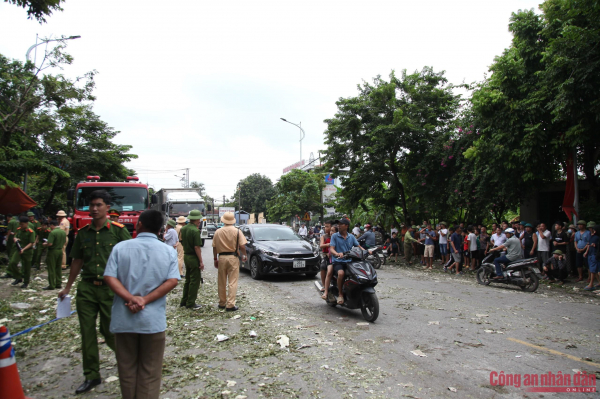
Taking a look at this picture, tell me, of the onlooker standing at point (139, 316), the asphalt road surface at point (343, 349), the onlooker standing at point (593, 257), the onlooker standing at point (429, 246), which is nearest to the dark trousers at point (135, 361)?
the onlooker standing at point (139, 316)

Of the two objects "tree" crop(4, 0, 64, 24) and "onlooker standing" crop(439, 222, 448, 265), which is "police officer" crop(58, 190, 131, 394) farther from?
"onlooker standing" crop(439, 222, 448, 265)

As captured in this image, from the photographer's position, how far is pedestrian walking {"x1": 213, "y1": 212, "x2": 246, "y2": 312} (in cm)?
744

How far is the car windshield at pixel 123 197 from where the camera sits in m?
14.9

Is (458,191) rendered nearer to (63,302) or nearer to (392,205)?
(392,205)

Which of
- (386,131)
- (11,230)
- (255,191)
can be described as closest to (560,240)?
(386,131)

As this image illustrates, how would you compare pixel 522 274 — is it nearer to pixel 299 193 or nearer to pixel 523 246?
pixel 523 246

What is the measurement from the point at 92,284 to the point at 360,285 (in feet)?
13.3

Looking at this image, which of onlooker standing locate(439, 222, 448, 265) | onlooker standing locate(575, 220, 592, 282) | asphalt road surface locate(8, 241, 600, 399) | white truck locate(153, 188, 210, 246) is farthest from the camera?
white truck locate(153, 188, 210, 246)

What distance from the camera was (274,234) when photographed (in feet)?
41.7

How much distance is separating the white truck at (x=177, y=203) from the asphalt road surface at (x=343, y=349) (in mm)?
15972

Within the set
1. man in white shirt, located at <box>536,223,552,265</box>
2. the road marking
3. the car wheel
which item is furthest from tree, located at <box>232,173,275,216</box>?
the road marking

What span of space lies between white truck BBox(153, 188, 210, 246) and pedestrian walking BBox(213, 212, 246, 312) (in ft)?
56.1

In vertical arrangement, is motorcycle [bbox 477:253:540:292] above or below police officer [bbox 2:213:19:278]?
below

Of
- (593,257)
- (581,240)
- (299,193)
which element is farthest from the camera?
(299,193)
